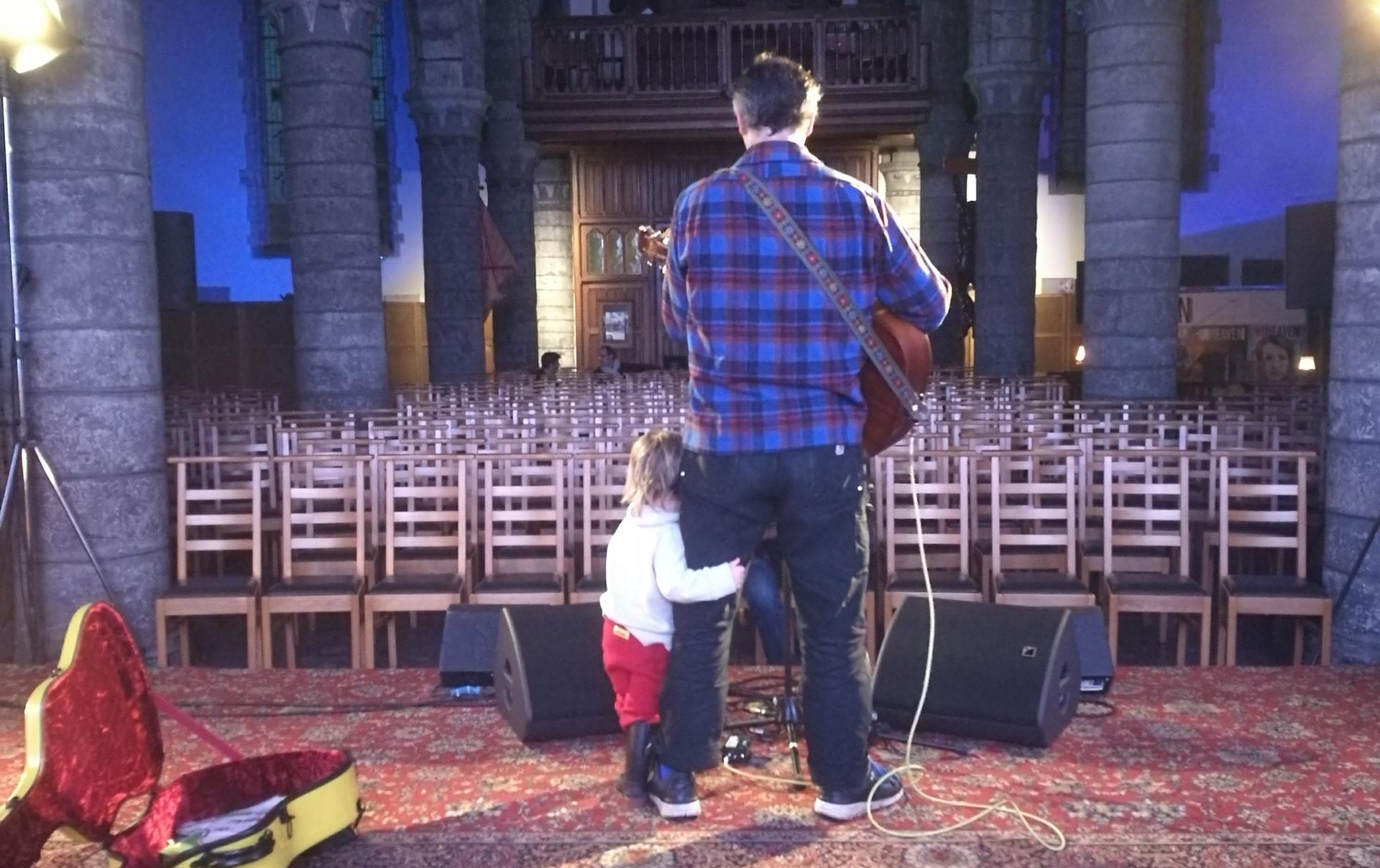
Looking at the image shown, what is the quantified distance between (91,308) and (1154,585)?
448 cm

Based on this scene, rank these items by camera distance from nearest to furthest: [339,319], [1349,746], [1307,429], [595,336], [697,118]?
[1349,746]
[1307,429]
[339,319]
[697,118]
[595,336]

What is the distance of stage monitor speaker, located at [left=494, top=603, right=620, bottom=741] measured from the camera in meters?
3.74

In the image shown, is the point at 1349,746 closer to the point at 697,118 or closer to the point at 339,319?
the point at 339,319

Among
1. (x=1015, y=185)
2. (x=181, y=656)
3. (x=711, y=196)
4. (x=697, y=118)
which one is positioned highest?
(x=697, y=118)

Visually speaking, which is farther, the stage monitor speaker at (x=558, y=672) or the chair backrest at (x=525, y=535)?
the chair backrest at (x=525, y=535)

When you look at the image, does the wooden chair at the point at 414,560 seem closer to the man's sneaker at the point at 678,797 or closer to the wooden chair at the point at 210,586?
the wooden chair at the point at 210,586

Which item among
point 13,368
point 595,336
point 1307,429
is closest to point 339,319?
point 13,368

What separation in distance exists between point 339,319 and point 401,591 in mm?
5379

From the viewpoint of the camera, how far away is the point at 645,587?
3.24m

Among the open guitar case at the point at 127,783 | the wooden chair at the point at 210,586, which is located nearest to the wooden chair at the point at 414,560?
the wooden chair at the point at 210,586

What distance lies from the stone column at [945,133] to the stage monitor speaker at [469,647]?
12.9 metres

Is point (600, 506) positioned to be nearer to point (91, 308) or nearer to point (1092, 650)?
point (91, 308)

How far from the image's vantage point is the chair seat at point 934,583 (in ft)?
16.3

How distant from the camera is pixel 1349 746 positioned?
3.74 m
